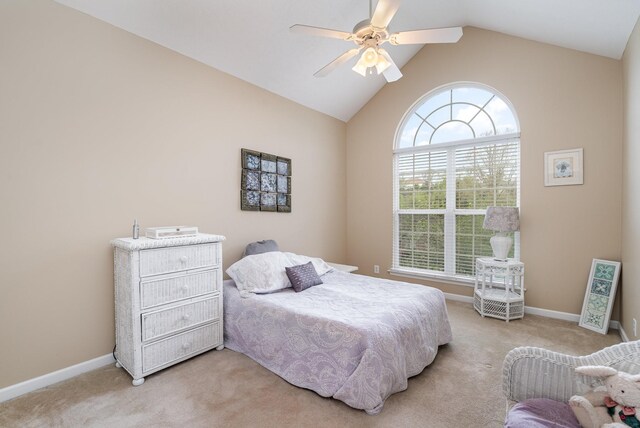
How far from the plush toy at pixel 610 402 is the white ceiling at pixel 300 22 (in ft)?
8.67

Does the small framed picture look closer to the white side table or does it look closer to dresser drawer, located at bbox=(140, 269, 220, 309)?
the white side table

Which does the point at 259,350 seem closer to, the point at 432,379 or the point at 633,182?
the point at 432,379

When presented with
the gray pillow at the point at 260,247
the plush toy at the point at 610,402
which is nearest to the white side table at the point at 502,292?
the plush toy at the point at 610,402

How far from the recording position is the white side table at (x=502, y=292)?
3.23 metres

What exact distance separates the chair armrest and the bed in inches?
27.1

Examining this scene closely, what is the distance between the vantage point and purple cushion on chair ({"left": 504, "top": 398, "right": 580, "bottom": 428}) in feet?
3.62

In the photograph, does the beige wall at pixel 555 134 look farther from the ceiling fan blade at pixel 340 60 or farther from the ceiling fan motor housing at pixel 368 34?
the ceiling fan motor housing at pixel 368 34

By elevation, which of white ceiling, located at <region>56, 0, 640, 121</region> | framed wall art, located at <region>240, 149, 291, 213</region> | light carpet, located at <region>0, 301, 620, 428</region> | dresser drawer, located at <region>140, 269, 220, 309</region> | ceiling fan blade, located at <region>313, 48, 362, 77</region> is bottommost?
light carpet, located at <region>0, 301, 620, 428</region>

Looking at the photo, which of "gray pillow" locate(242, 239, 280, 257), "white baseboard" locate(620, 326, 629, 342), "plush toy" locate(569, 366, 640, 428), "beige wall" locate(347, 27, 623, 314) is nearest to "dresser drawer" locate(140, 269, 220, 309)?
"gray pillow" locate(242, 239, 280, 257)

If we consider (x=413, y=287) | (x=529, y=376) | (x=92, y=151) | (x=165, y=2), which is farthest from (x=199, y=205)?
(x=529, y=376)

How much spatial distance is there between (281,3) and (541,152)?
10.4 feet

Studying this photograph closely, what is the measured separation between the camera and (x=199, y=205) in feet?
9.70

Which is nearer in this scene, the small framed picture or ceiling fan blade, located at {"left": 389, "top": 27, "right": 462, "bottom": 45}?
ceiling fan blade, located at {"left": 389, "top": 27, "right": 462, "bottom": 45}


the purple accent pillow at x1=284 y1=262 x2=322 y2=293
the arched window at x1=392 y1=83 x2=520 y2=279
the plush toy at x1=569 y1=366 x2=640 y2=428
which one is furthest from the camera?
the arched window at x1=392 y1=83 x2=520 y2=279
